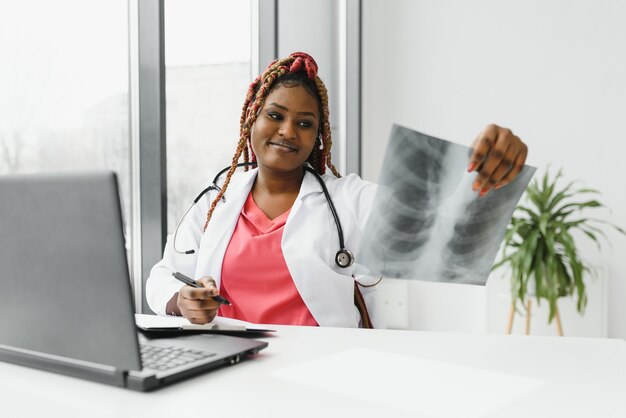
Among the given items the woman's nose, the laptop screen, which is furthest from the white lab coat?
the laptop screen

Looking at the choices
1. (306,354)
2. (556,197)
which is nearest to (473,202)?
(306,354)

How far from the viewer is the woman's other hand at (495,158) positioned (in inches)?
30.7

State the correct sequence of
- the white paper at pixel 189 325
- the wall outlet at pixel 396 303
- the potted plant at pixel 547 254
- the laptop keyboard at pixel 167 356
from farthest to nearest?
1. the wall outlet at pixel 396 303
2. the potted plant at pixel 547 254
3. the white paper at pixel 189 325
4. the laptop keyboard at pixel 167 356

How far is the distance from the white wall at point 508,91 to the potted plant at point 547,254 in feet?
0.48

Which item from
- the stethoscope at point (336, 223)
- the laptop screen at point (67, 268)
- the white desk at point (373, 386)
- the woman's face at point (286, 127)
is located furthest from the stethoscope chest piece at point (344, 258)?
the laptop screen at point (67, 268)

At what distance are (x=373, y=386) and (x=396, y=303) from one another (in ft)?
8.14

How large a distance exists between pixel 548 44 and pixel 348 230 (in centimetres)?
214

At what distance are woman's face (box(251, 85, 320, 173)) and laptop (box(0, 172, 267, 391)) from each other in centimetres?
67

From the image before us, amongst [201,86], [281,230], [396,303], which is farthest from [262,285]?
[396,303]

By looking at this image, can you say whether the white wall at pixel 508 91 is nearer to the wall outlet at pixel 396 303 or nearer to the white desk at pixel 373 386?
the wall outlet at pixel 396 303

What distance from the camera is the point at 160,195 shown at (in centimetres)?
166

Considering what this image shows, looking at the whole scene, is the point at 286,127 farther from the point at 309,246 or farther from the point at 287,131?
the point at 309,246

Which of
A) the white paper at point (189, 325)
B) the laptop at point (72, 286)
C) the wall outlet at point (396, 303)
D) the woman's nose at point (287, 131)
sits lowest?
the wall outlet at point (396, 303)

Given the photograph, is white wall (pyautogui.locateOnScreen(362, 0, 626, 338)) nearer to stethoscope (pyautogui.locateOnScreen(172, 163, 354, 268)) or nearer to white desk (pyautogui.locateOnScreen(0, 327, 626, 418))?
stethoscope (pyautogui.locateOnScreen(172, 163, 354, 268))
